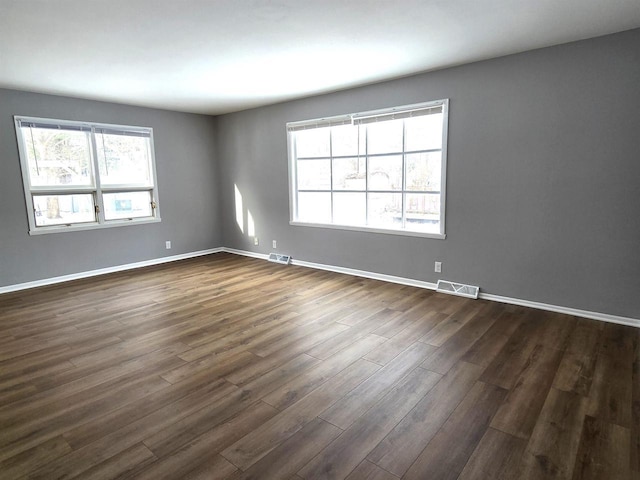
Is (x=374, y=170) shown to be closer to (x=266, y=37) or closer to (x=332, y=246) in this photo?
(x=332, y=246)

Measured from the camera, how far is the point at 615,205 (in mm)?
3201

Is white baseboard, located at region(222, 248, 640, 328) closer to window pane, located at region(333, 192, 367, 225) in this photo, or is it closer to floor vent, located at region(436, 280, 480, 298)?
floor vent, located at region(436, 280, 480, 298)

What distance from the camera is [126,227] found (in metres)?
5.71

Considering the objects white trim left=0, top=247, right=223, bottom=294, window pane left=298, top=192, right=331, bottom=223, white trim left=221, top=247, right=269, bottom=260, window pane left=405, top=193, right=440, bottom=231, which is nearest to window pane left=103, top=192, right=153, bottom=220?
white trim left=0, top=247, right=223, bottom=294

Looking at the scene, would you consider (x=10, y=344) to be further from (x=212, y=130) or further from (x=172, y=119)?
(x=212, y=130)

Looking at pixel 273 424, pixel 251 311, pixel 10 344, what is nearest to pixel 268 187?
pixel 251 311

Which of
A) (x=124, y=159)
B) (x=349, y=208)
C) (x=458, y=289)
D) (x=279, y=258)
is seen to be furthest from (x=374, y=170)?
(x=124, y=159)

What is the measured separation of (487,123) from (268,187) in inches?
138

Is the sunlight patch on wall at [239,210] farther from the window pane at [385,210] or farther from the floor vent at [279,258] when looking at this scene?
the window pane at [385,210]

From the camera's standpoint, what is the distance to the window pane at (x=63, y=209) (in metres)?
4.89

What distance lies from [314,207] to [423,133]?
2.03m

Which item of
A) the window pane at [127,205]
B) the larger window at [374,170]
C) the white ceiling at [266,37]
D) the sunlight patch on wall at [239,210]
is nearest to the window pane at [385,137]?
the larger window at [374,170]

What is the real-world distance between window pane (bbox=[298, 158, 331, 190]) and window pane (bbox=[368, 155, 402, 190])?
0.77 m

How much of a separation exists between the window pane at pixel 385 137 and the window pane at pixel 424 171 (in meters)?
0.26
